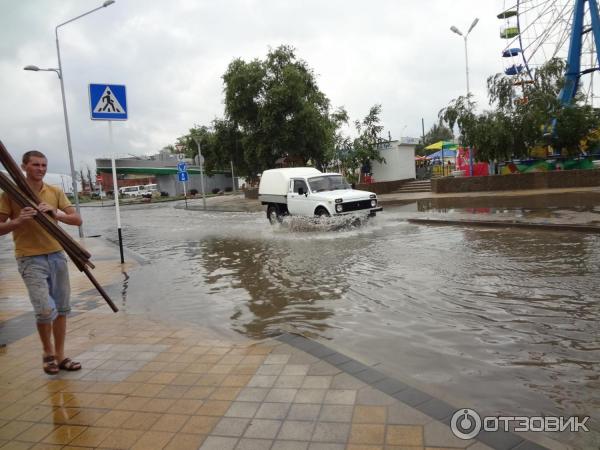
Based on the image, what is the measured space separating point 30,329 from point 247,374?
11.0 ft

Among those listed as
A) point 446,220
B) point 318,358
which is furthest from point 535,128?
point 318,358

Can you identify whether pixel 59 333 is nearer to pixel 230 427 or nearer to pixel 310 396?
pixel 230 427

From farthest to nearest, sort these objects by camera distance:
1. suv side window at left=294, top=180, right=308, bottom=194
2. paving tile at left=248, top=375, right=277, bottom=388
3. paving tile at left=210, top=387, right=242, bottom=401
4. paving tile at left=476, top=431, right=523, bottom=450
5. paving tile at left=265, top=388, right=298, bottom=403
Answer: suv side window at left=294, top=180, right=308, bottom=194
paving tile at left=248, top=375, right=277, bottom=388
paving tile at left=210, top=387, right=242, bottom=401
paving tile at left=265, top=388, right=298, bottom=403
paving tile at left=476, top=431, right=523, bottom=450

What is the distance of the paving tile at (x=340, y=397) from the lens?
3133 millimetres

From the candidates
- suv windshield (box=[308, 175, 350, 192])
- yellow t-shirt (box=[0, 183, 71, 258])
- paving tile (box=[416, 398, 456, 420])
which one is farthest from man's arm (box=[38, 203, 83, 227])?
suv windshield (box=[308, 175, 350, 192])

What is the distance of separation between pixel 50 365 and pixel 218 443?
7.22 feet

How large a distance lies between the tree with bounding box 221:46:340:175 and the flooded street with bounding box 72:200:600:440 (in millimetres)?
19915

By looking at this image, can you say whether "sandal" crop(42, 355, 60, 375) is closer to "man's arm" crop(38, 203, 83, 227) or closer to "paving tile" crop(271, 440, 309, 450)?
"man's arm" crop(38, 203, 83, 227)

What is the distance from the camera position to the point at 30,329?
5508 mm

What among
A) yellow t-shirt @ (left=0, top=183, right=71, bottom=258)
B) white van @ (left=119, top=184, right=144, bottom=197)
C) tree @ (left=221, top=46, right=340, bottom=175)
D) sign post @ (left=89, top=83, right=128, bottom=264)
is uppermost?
tree @ (left=221, top=46, right=340, bottom=175)

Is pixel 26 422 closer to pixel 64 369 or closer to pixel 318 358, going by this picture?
pixel 64 369

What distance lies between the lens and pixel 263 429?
2893 millimetres

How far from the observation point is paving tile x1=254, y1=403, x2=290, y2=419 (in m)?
3.04

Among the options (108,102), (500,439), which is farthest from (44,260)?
(108,102)
